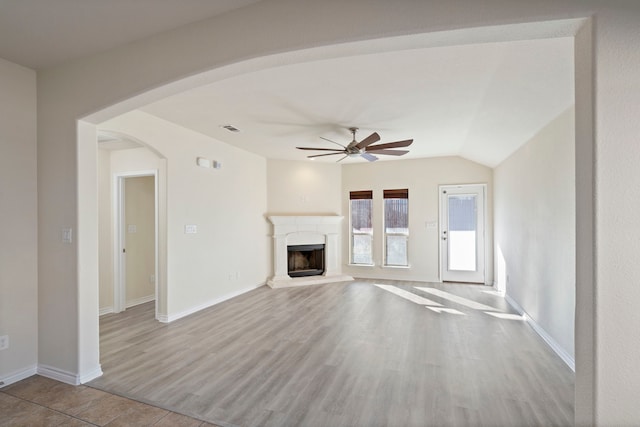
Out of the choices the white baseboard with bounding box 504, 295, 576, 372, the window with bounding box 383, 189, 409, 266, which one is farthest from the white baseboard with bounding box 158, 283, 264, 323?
the white baseboard with bounding box 504, 295, 576, 372

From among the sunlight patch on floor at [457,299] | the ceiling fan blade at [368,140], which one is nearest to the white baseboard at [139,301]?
the ceiling fan blade at [368,140]

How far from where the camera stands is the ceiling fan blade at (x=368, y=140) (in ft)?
11.8

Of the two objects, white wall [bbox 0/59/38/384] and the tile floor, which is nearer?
the tile floor

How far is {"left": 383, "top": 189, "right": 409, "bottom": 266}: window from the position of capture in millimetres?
6680

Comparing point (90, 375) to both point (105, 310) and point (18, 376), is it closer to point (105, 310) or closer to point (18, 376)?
point (18, 376)

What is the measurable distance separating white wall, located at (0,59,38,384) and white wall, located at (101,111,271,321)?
0.68 m

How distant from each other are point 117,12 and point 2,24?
0.84 metres

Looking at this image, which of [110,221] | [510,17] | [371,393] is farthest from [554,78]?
[110,221]

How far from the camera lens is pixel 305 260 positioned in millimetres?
6848

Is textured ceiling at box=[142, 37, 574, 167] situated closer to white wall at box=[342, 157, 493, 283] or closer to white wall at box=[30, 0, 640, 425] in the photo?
white wall at box=[30, 0, 640, 425]

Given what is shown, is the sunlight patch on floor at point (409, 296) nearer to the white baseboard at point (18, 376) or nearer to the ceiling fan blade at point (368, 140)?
the ceiling fan blade at point (368, 140)

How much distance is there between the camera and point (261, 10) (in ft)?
5.78

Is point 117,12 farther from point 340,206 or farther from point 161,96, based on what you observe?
point 340,206

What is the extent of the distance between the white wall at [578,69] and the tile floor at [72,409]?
7.32 feet
